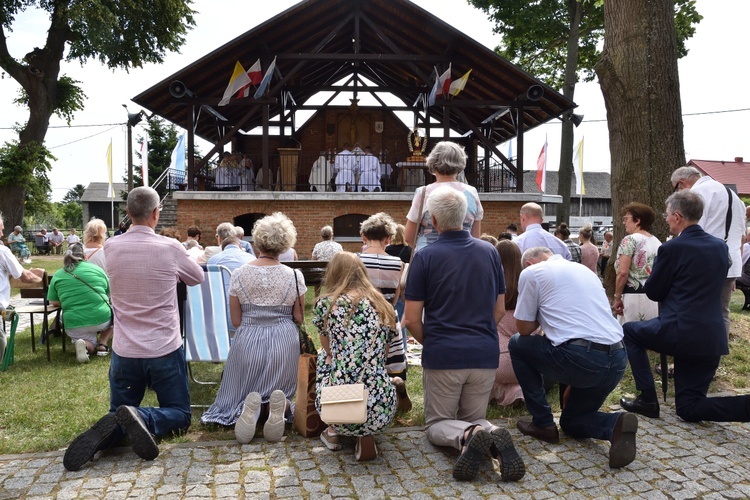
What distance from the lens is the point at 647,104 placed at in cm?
701

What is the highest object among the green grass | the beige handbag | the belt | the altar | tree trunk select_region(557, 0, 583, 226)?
tree trunk select_region(557, 0, 583, 226)

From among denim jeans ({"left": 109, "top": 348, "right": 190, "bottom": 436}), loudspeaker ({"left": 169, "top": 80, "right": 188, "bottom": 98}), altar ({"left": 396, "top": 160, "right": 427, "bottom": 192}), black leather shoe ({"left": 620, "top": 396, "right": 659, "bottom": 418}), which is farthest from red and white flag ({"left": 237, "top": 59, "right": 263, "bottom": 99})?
black leather shoe ({"left": 620, "top": 396, "right": 659, "bottom": 418})

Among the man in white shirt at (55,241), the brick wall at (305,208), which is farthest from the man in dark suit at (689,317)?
the man in white shirt at (55,241)

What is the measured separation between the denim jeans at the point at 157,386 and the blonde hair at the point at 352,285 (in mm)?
1178

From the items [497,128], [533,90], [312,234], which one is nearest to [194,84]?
[312,234]

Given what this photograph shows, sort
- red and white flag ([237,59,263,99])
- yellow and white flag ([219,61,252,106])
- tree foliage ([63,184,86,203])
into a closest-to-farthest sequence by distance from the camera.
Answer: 1. yellow and white flag ([219,61,252,106])
2. red and white flag ([237,59,263,99])
3. tree foliage ([63,184,86,203])

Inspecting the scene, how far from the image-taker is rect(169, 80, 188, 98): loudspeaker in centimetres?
1495

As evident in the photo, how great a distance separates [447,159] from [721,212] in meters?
2.79

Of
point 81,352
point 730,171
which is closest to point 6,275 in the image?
point 81,352

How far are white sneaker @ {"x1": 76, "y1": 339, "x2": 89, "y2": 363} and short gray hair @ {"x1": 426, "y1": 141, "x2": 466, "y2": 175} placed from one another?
4.47 metres

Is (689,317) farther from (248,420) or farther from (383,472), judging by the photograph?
(248,420)

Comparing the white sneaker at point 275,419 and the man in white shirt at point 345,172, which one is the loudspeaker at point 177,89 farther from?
the white sneaker at point 275,419

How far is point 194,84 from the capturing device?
15742 millimetres

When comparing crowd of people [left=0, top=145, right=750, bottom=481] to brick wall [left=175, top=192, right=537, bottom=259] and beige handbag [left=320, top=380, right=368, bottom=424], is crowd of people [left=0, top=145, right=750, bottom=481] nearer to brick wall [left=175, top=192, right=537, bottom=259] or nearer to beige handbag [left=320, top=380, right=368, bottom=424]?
beige handbag [left=320, top=380, right=368, bottom=424]
